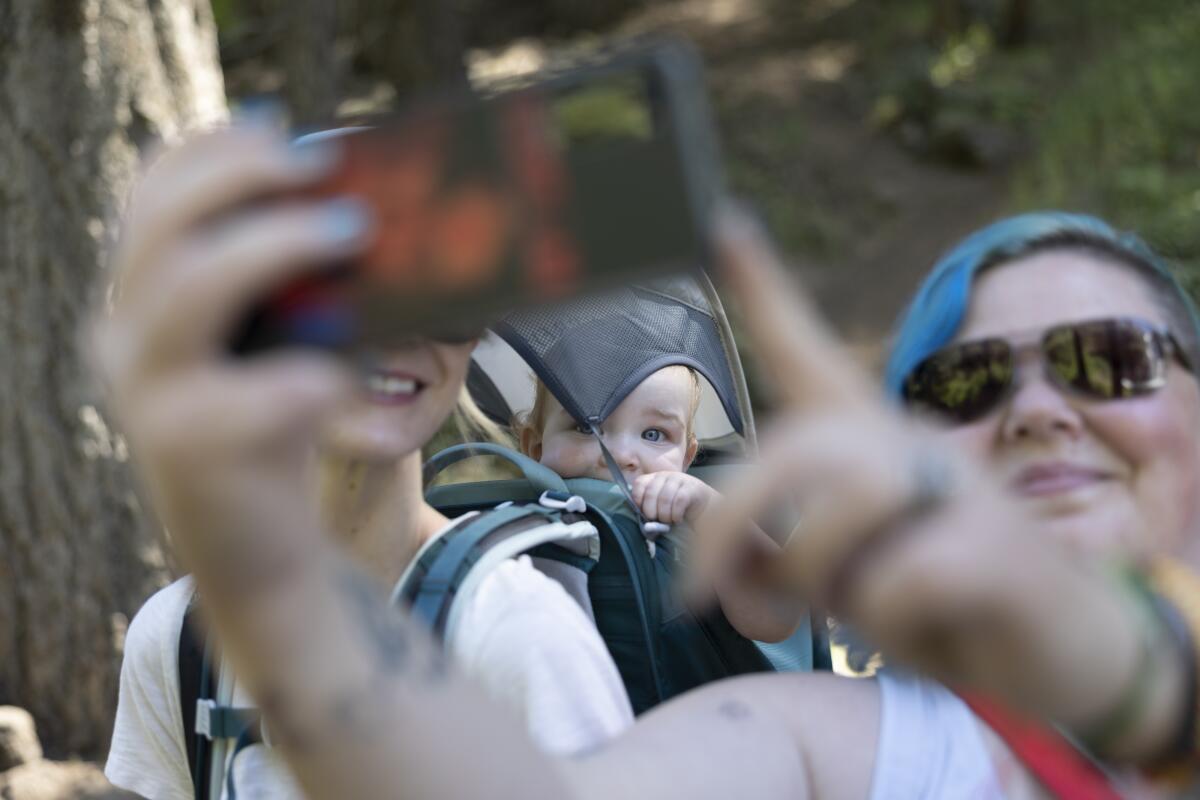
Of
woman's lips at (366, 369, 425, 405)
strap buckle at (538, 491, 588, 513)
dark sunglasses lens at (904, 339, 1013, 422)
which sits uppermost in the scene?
woman's lips at (366, 369, 425, 405)

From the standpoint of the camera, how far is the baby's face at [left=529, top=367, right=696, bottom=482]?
1.94 m

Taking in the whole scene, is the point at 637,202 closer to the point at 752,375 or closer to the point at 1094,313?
the point at 1094,313

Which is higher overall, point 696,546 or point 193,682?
point 696,546

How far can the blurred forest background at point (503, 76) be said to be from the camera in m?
3.67

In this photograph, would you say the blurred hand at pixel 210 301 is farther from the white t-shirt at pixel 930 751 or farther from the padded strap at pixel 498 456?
the padded strap at pixel 498 456

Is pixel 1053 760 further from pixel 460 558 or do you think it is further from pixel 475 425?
pixel 475 425

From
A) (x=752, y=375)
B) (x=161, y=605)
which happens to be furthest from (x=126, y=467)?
(x=752, y=375)

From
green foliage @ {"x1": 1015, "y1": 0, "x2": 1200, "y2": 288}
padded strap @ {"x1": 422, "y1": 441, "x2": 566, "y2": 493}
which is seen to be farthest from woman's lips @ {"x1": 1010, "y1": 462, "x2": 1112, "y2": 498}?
green foliage @ {"x1": 1015, "y1": 0, "x2": 1200, "y2": 288}

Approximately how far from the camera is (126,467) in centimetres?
381

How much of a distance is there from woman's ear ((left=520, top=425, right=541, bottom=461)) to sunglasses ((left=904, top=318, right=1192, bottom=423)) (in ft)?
2.50

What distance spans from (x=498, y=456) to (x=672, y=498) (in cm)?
27

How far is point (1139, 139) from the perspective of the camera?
8.28 m

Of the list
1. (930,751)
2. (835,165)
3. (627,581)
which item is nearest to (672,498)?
(627,581)

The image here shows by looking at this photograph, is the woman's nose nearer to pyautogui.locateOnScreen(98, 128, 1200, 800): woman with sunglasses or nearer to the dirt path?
pyautogui.locateOnScreen(98, 128, 1200, 800): woman with sunglasses
